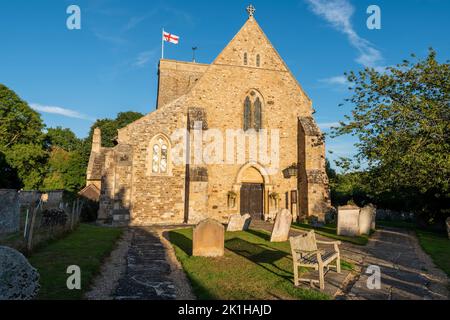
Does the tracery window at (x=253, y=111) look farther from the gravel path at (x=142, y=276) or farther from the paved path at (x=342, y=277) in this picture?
the gravel path at (x=142, y=276)

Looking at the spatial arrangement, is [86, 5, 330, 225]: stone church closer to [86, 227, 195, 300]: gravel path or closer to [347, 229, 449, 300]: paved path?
[86, 227, 195, 300]: gravel path

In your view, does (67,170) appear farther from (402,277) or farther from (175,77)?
(402,277)

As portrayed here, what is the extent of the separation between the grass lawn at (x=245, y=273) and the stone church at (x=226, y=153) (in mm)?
7534

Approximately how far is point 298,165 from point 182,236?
1069 cm

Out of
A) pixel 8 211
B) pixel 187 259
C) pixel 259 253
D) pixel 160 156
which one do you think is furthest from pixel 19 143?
pixel 259 253

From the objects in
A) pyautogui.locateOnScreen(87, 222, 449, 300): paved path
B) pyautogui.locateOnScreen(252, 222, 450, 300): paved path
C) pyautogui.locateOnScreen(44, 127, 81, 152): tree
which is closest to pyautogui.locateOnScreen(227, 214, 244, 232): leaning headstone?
pyautogui.locateOnScreen(87, 222, 449, 300): paved path

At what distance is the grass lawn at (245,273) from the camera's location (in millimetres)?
6062

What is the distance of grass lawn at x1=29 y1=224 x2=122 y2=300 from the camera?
5.98 metres

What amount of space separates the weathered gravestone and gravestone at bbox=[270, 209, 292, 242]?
11.9ft

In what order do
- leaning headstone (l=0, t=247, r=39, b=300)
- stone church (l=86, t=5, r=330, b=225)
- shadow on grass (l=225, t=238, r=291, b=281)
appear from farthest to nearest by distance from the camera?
stone church (l=86, t=5, r=330, b=225) < shadow on grass (l=225, t=238, r=291, b=281) < leaning headstone (l=0, t=247, r=39, b=300)

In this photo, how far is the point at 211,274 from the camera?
24.8 ft

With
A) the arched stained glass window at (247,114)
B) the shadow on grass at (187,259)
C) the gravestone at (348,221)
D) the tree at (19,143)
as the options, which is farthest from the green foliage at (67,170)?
the gravestone at (348,221)
